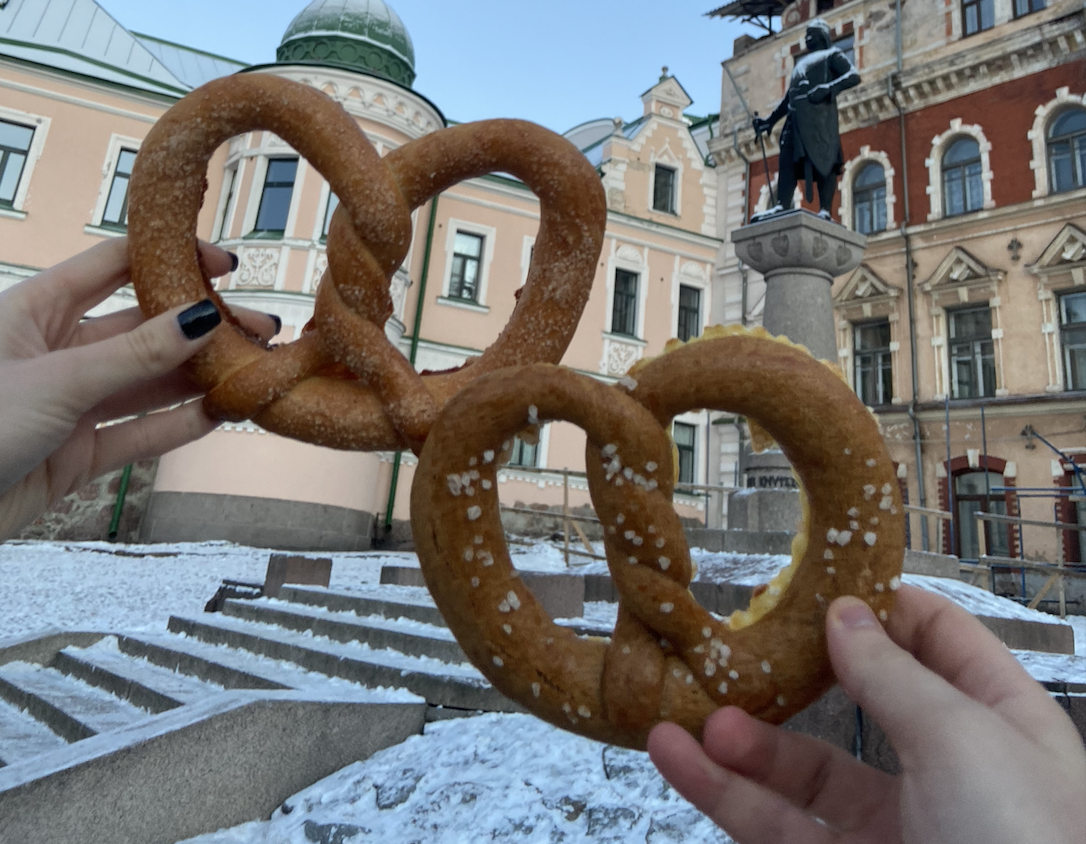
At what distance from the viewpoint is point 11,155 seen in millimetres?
14445

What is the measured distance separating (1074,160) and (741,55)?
31.0ft

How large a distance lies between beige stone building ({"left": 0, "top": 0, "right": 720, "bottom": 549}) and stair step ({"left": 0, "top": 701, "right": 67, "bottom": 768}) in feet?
25.4

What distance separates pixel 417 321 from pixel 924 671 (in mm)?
14992

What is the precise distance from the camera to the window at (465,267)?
1642cm

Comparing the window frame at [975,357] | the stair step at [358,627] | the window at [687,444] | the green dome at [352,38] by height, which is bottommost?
the stair step at [358,627]

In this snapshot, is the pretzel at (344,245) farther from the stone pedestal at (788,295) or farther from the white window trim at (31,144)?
the white window trim at (31,144)

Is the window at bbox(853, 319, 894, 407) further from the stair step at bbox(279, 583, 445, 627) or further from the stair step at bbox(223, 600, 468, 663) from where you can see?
the stair step at bbox(223, 600, 468, 663)

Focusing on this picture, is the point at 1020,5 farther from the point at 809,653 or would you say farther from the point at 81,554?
the point at 81,554

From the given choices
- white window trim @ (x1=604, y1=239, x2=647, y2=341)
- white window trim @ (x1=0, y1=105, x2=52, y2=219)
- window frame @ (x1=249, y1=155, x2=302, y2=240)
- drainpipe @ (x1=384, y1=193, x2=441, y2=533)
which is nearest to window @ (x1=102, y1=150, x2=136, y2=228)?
white window trim @ (x1=0, y1=105, x2=52, y2=219)

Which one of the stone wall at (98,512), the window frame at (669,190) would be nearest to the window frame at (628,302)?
the window frame at (669,190)

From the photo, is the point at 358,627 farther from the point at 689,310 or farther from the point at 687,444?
the point at 689,310

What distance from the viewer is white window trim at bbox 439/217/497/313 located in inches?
637

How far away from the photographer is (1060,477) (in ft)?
46.0

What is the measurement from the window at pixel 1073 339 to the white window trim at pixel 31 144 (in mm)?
21035
